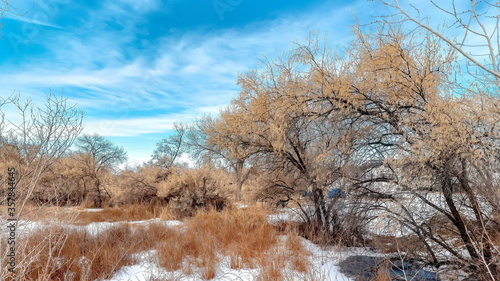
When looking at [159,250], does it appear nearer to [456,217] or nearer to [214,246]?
[214,246]

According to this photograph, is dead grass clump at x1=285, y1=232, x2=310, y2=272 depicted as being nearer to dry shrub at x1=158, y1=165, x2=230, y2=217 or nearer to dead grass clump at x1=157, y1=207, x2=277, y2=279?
dead grass clump at x1=157, y1=207, x2=277, y2=279

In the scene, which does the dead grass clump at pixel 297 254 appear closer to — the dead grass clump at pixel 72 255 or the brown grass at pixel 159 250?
the brown grass at pixel 159 250

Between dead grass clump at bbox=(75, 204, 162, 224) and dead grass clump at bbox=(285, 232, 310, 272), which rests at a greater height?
dead grass clump at bbox=(285, 232, 310, 272)

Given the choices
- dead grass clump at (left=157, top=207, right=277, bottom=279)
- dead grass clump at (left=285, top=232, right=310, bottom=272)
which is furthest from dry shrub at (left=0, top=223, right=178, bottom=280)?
dead grass clump at (left=285, top=232, right=310, bottom=272)

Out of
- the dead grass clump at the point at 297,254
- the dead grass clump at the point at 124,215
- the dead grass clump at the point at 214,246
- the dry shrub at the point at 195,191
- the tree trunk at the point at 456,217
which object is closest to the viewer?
the tree trunk at the point at 456,217

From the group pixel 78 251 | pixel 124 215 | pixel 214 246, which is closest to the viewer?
pixel 78 251

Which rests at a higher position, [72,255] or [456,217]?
[456,217]

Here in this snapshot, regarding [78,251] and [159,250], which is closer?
[78,251]

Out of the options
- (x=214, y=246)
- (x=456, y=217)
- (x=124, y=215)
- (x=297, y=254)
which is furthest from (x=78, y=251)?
(x=456, y=217)

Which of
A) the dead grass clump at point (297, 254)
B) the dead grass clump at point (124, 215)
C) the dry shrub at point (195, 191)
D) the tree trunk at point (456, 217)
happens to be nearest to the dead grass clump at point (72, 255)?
the dead grass clump at point (297, 254)

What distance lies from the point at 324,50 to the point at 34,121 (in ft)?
19.6

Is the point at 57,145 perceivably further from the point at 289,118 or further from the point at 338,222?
the point at 338,222

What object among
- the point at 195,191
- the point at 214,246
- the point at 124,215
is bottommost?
the point at 124,215

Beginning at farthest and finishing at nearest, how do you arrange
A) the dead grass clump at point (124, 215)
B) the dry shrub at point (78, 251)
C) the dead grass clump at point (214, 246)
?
the dead grass clump at point (124, 215), the dead grass clump at point (214, 246), the dry shrub at point (78, 251)
